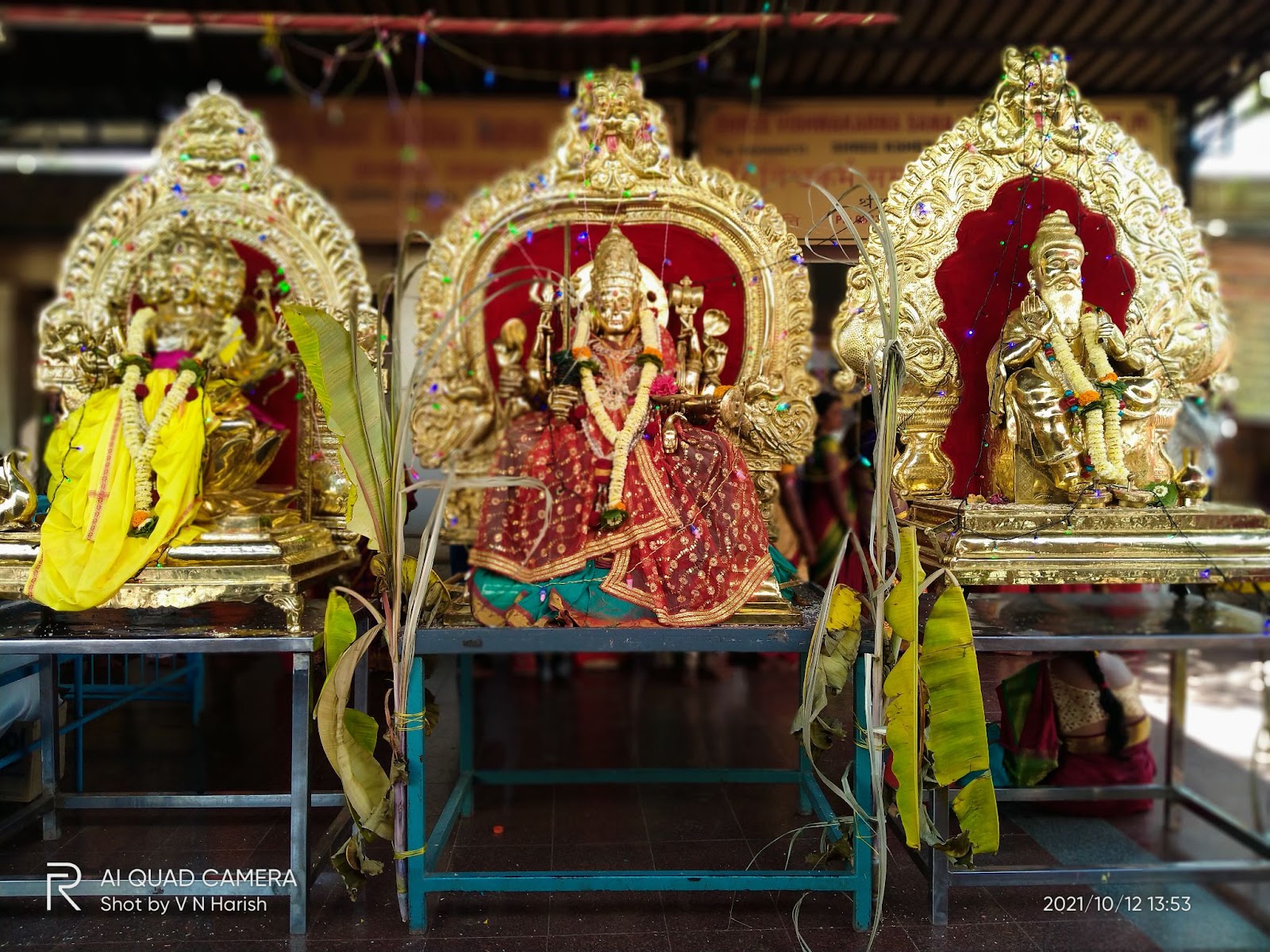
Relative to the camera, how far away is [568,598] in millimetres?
2896

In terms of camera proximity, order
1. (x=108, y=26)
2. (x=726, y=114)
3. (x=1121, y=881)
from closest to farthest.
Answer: (x=1121, y=881) → (x=108, y=26) → (x=726, y=114)

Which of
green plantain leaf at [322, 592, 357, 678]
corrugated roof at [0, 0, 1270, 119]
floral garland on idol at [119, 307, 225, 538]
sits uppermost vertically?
corrugated roof at [0, 0, 1270, 119]

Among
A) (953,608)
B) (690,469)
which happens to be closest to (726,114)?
(690,469)

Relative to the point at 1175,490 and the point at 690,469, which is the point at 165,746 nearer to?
the point at 690,469

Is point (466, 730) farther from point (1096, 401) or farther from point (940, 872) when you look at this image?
point (1096, 401)

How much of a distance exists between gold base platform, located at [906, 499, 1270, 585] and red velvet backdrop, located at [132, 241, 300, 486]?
109 inches

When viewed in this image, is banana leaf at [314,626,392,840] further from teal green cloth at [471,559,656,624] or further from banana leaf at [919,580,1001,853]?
banana leaf at [919,580,1001,853]

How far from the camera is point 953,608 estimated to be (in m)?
2.68

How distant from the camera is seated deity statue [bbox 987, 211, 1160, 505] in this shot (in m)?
3.12

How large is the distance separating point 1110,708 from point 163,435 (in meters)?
3.97

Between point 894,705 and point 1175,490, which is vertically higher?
point 1175,490

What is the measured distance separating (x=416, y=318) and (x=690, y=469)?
4.39 feet

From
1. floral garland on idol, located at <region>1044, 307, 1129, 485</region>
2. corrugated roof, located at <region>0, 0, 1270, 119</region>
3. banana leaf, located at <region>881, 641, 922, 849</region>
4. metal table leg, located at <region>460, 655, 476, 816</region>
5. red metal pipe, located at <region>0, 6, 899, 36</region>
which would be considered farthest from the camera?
corrugated roof, located at <region>0, 0, 1270, 119</region>

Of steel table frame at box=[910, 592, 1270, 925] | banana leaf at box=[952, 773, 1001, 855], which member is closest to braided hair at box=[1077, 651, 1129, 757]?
steel table frame at box=[910, 592, 1270, 925]
